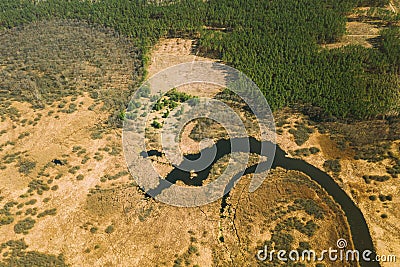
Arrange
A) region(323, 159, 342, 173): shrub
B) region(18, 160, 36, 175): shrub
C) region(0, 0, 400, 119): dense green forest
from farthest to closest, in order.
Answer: region(0, 0, 400, 119): dense green forest, region(18, 160, 36, 175): shrub, region(323, 159, 342, 173): shrub

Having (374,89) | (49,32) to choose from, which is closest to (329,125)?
(374,89)

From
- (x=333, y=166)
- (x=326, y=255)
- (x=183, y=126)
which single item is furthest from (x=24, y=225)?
(x=333, y=166)

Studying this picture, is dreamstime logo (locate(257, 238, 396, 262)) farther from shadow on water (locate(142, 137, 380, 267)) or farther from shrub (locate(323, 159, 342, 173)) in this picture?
shrub (locate(323, 159, 342, 173))

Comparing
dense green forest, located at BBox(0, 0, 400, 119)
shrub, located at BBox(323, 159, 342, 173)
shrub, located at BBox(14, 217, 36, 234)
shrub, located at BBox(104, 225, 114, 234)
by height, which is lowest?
shrub, located at BBox(104, 225, 114, 234)

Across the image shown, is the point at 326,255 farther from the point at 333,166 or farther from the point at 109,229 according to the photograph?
the point at 109,229

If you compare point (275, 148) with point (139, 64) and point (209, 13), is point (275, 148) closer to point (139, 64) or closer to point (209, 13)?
point (139, 64)

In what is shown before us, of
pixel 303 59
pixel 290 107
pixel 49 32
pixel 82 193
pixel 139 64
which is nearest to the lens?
pixel 82 193

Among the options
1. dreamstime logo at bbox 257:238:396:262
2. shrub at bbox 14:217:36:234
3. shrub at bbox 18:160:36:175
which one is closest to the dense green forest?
dreamstime logo at bbox 257:238:396:262
